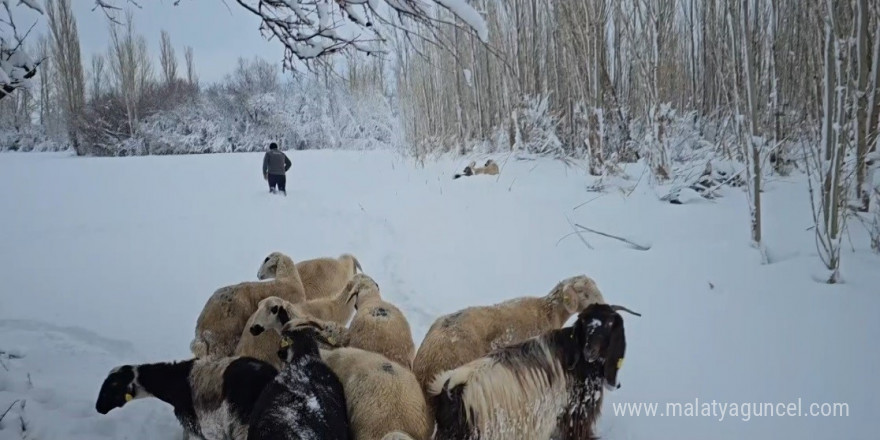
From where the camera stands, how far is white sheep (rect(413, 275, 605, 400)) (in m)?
3.44

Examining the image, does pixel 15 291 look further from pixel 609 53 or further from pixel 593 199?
pixel 609 53

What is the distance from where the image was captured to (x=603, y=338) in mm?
3045

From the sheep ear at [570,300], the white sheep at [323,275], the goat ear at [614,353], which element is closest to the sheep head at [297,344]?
the goat ear at [614,353]

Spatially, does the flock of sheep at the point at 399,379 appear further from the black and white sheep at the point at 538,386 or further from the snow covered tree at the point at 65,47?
the snow covered tree at the point at 65,47

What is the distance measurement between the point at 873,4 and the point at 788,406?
3638 millimetres

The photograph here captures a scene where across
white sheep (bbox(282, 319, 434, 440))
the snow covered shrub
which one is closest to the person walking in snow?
the snow covered shrub

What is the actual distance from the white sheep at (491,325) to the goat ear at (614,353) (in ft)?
2.59

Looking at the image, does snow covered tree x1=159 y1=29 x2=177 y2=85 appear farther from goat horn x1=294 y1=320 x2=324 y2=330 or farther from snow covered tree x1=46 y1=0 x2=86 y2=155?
goat horn x1=294 y1=320 x2=324 y2=330

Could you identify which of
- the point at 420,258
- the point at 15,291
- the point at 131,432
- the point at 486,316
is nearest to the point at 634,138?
the point at 420,258

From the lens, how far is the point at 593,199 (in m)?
7.92

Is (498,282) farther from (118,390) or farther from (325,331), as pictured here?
(118,390)

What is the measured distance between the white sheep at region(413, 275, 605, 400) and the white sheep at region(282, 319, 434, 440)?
36 centimetres

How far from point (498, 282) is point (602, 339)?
287 cm

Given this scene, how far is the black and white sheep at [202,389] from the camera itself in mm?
3152
